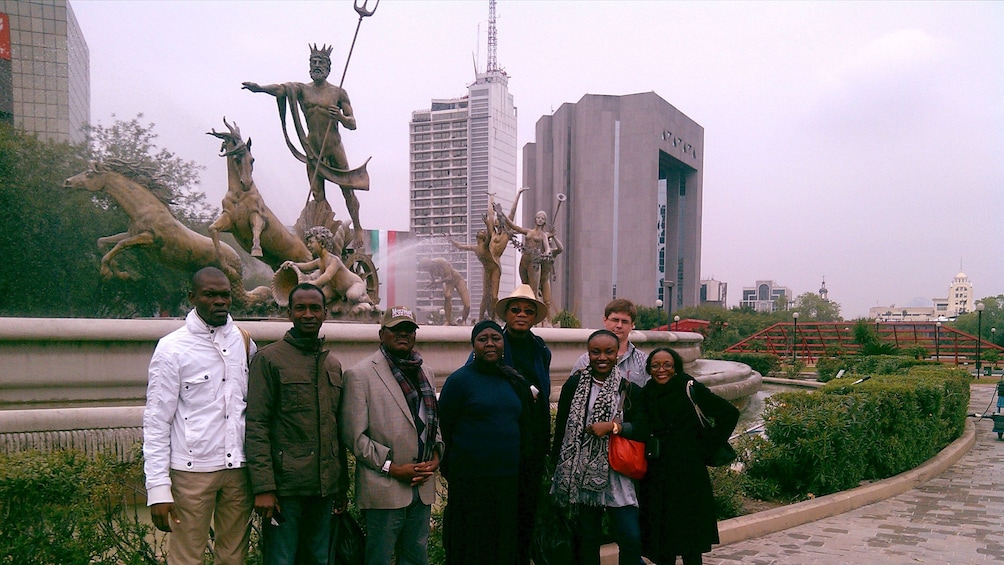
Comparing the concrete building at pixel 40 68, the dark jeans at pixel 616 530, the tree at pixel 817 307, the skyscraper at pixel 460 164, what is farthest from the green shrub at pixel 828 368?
the tree at pixel 817 307

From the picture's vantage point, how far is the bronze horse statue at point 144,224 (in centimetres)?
955

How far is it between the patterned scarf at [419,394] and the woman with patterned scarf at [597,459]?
0.90 m

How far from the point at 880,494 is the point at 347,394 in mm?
6141

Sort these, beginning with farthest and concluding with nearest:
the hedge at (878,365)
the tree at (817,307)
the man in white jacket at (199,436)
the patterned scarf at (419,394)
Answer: the tree at (817,307), the hedge at (878,365), the patterned scarf at (419,394), the man in white jacket at (199,436)

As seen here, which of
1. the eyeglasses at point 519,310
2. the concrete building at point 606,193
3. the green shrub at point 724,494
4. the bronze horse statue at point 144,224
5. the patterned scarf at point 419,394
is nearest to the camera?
the patterned scarf at point 419,394

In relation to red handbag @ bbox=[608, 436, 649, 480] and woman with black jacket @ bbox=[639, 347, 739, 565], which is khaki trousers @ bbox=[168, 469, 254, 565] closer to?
red handbag @ bbox=[608, 436, 649, 480]

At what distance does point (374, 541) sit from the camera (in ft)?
9.51

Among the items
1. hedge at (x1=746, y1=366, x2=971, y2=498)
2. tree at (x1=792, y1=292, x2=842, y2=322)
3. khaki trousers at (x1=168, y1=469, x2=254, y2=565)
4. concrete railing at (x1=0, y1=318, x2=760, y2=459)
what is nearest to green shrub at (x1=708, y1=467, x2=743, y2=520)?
hedge at (x1=746, y1=366, x2=971, y2=498)

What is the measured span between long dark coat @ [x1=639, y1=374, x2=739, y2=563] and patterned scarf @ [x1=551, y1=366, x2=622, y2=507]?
239 millimetres

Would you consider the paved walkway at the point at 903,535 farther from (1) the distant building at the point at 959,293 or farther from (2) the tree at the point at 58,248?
(1) the distant building at the point at 959,293

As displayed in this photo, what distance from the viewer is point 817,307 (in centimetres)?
9856

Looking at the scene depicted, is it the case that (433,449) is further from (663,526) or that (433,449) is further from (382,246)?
(382,246)

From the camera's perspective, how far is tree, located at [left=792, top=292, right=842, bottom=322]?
97256 mm

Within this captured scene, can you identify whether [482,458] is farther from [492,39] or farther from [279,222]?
[492,39]
